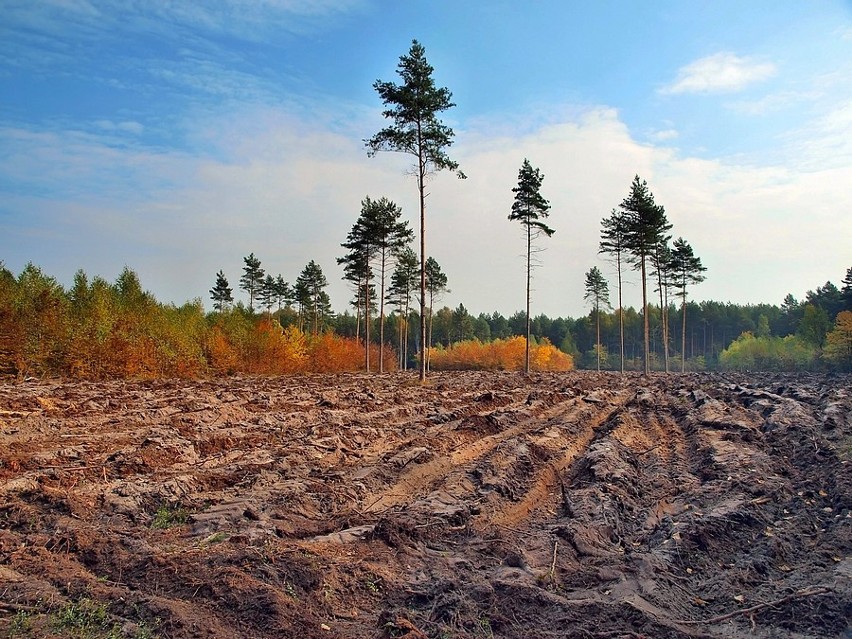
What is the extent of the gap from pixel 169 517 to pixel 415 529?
3027 mm

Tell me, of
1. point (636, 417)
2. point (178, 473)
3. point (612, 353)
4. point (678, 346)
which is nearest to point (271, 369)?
point (636, 417)

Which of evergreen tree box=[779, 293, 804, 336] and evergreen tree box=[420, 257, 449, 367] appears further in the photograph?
evergreen tree box=[779, 293, 804, 336]

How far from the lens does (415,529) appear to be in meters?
6.16

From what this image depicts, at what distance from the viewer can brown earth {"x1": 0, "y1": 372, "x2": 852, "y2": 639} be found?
4.18 meters

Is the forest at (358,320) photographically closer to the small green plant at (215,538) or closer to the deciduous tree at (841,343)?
the deciduous tree at (841,343)

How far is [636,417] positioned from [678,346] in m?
97.3

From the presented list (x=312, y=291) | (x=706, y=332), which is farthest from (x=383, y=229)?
(x=706, y=332)

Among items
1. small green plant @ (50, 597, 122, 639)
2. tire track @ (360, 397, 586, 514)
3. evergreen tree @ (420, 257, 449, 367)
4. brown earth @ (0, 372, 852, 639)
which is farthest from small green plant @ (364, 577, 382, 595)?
evergreen tree @ (420, 257, 449, 367)

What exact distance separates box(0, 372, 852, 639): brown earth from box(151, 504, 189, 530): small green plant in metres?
0.03

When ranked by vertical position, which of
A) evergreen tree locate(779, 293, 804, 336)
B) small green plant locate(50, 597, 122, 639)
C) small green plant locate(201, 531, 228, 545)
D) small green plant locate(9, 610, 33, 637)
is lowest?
small green plant locate(201, 531, 228, 545)

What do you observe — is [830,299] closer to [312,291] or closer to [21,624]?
[312,291]

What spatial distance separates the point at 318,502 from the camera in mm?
7359

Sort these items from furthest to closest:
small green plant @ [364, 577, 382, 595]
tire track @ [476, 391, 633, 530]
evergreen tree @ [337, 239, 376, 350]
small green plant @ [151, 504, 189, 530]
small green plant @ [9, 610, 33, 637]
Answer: evergreen tree @ [337, 239, 376, 350] → tire track @ [476, 391, 633, 530] → small green plant @ [151, 504, 189, 530] → small green plant @ [364, 577, 382, 595] → small green plant @ [9, 610, 33, 637]

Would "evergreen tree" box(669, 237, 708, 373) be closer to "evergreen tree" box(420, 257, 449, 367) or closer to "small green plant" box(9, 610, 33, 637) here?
"evergreen tree" box(420, 257, 449, 367)
